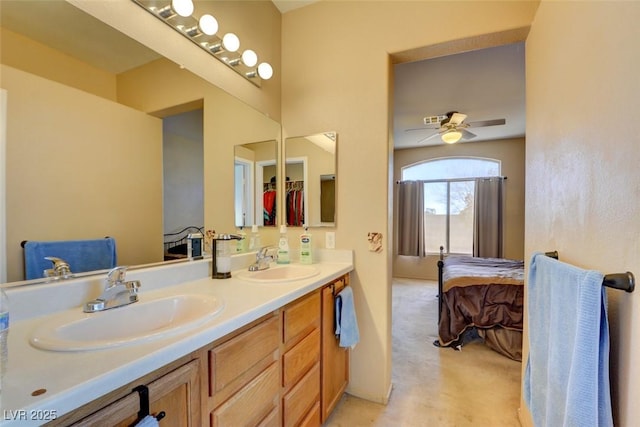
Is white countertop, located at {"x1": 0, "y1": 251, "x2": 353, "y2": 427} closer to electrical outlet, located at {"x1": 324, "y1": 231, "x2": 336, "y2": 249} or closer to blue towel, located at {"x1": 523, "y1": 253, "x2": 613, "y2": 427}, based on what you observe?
electrical outlet, located at {"x1": 324, "y1": 231, "x2": 336, "y2": 249}

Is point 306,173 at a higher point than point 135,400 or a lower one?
higher

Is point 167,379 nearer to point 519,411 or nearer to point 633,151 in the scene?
point 633,151

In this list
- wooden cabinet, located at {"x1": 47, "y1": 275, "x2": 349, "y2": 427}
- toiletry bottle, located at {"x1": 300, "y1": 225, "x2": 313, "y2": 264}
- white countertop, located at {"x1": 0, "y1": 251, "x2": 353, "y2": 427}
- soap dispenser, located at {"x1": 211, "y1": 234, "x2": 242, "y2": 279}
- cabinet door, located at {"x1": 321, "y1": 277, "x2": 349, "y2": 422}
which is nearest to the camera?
white countertop, located at {"x1": 0, "y1": 251, "x2": 353, "y2": 427}

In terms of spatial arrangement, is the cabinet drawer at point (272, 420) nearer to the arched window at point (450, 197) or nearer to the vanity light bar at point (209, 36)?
the vanity light bar at point (209, 36)

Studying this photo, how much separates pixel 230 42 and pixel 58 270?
143 centimetres

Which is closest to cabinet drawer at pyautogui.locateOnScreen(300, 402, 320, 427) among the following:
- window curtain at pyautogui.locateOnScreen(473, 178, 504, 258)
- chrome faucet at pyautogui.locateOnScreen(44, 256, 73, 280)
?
chrome faucet at pyautogui.locateOnScreen(44, 256, 73, 280)

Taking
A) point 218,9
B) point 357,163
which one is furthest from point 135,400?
point 218,9

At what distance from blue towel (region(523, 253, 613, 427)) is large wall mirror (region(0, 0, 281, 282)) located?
1.57m

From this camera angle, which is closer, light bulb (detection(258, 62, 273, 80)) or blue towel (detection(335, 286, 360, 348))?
blue towel (detection(335, 286, 360, 348))

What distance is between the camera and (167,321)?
1.05 metres

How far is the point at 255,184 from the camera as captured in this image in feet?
6.70

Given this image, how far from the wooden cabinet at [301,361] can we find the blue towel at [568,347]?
94cm

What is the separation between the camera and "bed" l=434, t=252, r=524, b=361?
102 inches

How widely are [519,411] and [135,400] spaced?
219cm
